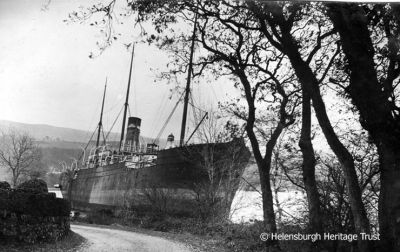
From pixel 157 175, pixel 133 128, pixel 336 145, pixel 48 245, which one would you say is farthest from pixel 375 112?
pixel 157 175

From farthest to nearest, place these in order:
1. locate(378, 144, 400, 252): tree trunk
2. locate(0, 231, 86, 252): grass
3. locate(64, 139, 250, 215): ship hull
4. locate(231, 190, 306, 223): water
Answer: locate(64, 139, 250, 215): ship hull < locate(231, 190, 306, 223): water < locate(0, 231, 86, 252): grass < locate(378, 144, 400, 252): tree trunk

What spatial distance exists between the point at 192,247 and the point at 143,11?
5270 millimetres

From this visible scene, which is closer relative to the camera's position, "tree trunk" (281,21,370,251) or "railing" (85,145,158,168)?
"tree trunk" (281,21,370,251)

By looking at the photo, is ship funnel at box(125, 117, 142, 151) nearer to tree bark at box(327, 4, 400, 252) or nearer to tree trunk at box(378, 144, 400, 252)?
tree bark at box(327, 4, 400, 252)

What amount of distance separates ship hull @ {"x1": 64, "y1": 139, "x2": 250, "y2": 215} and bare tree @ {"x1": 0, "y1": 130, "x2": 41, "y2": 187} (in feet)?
10.5

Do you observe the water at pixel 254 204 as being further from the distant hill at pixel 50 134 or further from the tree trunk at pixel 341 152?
the distant hill at pixel 50 134

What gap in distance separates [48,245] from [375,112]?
540 centimetres

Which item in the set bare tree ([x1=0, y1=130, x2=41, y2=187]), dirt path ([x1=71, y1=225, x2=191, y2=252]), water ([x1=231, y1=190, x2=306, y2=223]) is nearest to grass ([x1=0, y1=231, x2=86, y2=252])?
dirt path ([x1=71, y1=225, x2=191, y2=252])

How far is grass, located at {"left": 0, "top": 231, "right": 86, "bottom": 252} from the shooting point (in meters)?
5.84

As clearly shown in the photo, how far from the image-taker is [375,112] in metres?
4.66

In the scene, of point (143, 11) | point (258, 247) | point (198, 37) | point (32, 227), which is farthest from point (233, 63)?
point (32, 227)

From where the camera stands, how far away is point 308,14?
6.59 metres

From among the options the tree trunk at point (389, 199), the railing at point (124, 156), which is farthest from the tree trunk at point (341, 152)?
the railing at point (124, 156)

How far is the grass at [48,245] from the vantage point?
5.84 meters
